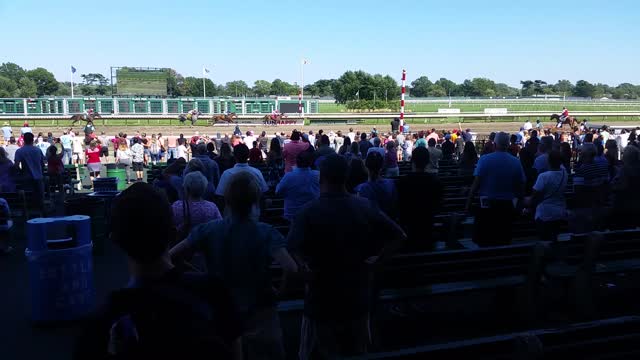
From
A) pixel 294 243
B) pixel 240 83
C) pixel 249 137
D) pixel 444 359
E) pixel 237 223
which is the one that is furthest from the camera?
pixel 240 83

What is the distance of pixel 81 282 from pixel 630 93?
663ft

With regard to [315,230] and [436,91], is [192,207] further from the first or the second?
[436,91]

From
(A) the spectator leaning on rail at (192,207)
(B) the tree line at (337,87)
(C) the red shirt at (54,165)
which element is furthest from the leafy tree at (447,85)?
(A) the spectator leaning on rail at (192,207)

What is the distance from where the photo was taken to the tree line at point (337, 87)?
90.6m

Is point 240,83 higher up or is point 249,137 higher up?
point 240,83

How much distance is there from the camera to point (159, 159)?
85.6 feet

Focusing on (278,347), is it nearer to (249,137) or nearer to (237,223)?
(237,223)

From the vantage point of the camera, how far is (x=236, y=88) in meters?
151

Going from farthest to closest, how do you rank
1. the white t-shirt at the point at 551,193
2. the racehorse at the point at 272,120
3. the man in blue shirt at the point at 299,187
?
the racehorse at the point at 272,120 < the white t-shirt at the point at 551,193 < the man in blue shirt at the point at 299,187

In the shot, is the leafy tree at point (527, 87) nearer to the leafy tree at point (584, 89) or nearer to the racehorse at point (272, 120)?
the leafy tree at point (584, 89)

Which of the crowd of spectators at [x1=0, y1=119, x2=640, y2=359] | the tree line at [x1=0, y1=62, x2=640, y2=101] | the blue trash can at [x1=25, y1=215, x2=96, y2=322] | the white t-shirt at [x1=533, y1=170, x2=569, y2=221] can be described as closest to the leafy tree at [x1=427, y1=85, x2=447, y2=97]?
the tree line at [x1=0, y1=62, x2=640, y2=101]

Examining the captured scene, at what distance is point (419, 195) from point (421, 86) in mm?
160949

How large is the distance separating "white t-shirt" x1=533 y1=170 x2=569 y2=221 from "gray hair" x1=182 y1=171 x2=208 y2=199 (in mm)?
4093

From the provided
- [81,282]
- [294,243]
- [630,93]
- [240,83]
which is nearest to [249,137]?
[81,282]
